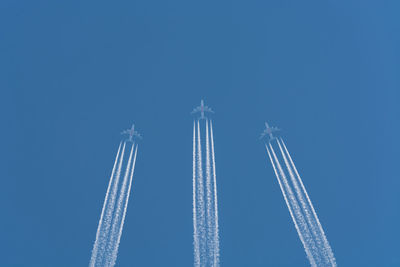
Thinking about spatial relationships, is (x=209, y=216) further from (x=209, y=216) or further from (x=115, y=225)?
(x=115, y=225)

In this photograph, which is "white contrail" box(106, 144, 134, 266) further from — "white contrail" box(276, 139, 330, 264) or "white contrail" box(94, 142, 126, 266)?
"white contrail" box(276, 139, 330, 264)

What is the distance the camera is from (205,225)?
6291 cm

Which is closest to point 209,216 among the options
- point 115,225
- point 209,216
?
point 209,216

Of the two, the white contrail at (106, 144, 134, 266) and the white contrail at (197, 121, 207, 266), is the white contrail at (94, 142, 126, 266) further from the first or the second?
the white contrail at (197, 121, 207, 266)

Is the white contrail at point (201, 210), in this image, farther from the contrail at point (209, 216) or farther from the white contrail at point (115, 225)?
the white contrail at point (115, 225)

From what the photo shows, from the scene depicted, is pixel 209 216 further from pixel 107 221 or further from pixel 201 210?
pixel 107 221

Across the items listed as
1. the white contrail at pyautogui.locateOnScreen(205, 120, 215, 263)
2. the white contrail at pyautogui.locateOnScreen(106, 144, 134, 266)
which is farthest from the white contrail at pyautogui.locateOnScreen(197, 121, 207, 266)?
the white contrail at pyautogui.locateOnScreen(106, 144, 134, 266)

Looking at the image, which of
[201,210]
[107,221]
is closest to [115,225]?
[107,221]

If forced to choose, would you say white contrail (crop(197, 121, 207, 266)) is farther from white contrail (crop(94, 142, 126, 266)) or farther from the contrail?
white contrail (crop(94, 142, 126, 266))

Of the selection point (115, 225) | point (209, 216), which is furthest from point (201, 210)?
point (115, 225)

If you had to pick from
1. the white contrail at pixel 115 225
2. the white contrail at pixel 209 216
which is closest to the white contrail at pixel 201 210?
the white contrail at pixel 209 216

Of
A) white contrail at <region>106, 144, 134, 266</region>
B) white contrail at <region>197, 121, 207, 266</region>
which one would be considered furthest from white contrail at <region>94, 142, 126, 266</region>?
white contrail at <region>197, 121, 207, 266</region>

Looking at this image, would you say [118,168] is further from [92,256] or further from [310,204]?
[310,204]

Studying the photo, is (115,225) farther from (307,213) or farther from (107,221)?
(307,213)
